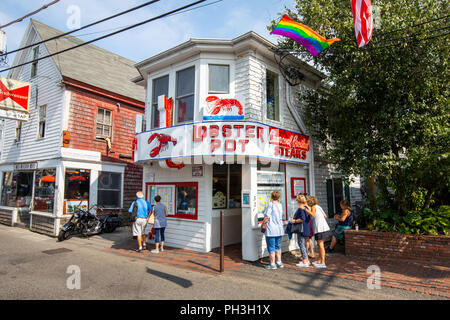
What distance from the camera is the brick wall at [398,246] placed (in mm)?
7301

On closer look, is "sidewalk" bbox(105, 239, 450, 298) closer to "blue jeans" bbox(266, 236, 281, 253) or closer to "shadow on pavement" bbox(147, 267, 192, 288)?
"blue jeans" bbox(266, 236, 281, 253)

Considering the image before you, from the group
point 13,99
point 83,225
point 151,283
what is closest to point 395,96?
point 151,283

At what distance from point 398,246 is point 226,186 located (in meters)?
5.22

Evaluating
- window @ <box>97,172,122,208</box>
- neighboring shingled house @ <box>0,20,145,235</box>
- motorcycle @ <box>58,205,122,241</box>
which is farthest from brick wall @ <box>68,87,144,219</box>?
motorcycle @ <box>58,205,122,241</box>

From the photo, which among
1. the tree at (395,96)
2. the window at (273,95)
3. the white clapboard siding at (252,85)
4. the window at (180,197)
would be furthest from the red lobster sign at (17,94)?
the tree at (395,96)

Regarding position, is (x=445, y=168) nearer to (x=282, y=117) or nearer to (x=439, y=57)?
(x=439, y=57)

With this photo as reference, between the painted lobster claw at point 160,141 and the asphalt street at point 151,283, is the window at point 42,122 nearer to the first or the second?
the asphalt street at point 151,283

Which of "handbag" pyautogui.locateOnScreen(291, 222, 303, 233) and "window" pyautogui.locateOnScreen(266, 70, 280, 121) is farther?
"window" pyautogui.locateOnScreen(266, 70, 280, 121)

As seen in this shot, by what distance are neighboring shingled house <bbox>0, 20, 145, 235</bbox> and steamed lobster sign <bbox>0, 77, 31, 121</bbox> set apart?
1129mm

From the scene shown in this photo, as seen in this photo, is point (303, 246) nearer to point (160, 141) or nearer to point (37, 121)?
point (160, 141)

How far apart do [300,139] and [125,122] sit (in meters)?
9.83

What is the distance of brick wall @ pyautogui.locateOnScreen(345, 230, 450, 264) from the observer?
7.30 m

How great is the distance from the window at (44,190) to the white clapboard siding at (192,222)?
5891mm

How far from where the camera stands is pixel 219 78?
360 inches
